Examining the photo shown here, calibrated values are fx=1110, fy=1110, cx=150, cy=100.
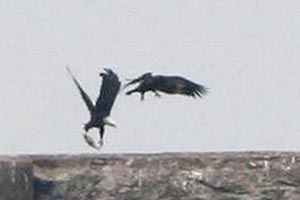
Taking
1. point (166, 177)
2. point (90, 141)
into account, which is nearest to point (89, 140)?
point (90, 141)

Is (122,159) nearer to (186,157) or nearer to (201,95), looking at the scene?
(186,157)

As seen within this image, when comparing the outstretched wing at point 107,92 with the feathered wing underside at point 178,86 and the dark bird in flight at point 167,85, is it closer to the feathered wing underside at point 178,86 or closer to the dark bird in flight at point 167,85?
the dark bird in flight at point 167,85

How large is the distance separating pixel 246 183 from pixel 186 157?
194 millimetres

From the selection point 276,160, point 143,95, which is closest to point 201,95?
point 143,95

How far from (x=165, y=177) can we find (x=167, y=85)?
8.07 feet

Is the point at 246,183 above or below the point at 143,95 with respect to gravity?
below

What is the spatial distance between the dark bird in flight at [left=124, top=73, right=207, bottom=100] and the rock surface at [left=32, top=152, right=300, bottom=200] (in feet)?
7.14

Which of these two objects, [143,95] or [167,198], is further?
[143,95]

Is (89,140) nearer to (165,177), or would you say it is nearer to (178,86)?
(178,86)

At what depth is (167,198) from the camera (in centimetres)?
328

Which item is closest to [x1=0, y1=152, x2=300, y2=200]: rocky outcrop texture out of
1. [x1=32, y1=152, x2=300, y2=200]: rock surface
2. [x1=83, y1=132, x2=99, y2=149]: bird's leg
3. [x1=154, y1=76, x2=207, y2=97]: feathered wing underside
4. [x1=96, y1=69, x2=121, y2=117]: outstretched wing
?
[x1=32, y1=152, x2=300, y2=200]: rock surface

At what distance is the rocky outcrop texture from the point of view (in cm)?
324

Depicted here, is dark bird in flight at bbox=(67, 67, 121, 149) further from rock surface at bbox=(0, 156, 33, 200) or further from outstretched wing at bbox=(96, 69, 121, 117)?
rock surface at bbox=(0, 156, 33, 200)

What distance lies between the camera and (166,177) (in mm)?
3285
